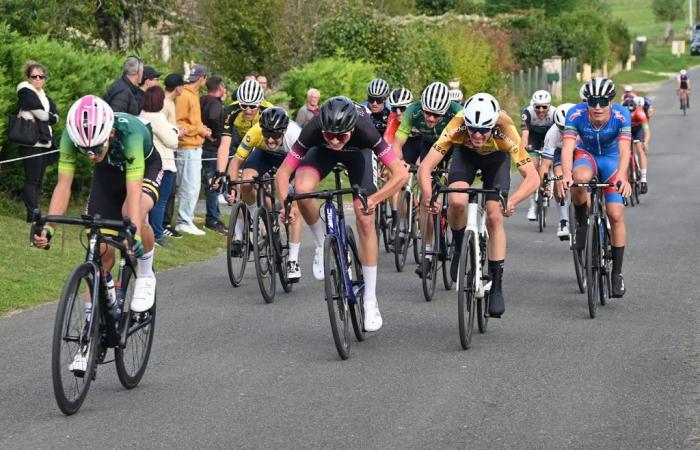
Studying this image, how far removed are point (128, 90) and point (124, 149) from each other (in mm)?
7113

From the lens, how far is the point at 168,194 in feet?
51.9

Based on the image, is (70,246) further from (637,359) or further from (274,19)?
(274,19)

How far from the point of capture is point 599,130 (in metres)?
12.2

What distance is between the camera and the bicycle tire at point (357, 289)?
10.0 meters

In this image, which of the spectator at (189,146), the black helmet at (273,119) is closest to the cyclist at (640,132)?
the spectator at (189,146)

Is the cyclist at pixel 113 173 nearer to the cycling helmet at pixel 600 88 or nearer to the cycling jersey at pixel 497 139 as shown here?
the cycling jersey at pixel 497 139

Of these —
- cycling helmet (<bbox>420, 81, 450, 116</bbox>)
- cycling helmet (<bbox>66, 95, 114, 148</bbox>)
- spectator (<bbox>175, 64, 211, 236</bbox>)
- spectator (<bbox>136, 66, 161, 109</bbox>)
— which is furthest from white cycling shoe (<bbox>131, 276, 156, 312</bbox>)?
spectator (<bbox>175, 64, 211, 236</bbox>)

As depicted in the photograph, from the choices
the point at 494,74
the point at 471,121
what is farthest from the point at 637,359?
the point at 494,74

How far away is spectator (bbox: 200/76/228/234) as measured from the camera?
17.6m

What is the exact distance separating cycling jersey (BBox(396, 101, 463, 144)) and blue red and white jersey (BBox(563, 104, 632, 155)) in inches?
67.0

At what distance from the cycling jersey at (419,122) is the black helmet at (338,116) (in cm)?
397

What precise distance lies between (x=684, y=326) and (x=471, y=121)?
2470 mm

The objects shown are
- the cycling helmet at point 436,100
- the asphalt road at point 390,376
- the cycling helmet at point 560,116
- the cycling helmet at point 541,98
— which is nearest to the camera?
the asphalt road at point 390,376

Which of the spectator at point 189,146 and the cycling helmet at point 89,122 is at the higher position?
the cycling helmet at point 89,122
